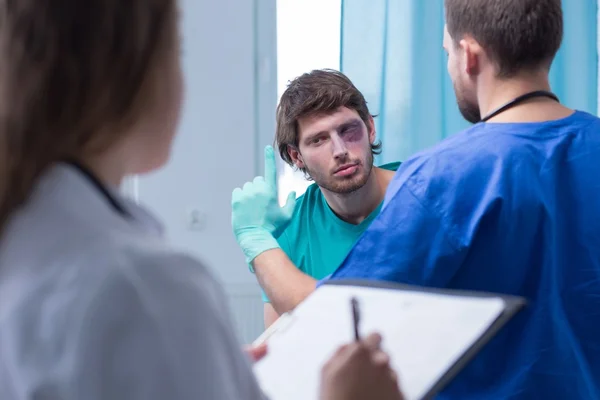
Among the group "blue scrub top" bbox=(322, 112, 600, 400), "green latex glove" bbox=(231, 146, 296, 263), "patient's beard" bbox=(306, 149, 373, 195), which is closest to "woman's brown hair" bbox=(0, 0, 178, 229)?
"blue scrub top" bbox=(322, 112, 600, 400)

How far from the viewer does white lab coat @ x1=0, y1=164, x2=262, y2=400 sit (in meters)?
0.35

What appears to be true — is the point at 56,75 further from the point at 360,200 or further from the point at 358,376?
the point at 360,200

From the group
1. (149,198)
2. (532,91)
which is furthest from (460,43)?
(149,198)

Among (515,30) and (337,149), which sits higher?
(515,30)

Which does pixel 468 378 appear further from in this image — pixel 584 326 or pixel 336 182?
pixel 336 182

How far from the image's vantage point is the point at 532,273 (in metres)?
0.87

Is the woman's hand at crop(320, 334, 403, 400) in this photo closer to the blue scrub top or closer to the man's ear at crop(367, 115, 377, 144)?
the blue scrub top

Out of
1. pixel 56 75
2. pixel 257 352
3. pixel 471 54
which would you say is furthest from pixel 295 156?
pixel 56 75

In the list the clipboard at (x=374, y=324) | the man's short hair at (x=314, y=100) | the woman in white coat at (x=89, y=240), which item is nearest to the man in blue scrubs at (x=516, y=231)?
the clipboard at (x=374, y=324)

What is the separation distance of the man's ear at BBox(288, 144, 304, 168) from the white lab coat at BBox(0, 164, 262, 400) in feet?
4.47

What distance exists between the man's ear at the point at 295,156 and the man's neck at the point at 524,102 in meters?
0.81

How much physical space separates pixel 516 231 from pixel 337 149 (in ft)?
2.59

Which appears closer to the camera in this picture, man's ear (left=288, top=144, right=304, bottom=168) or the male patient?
the male patient

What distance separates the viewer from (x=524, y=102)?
3.10 feet
